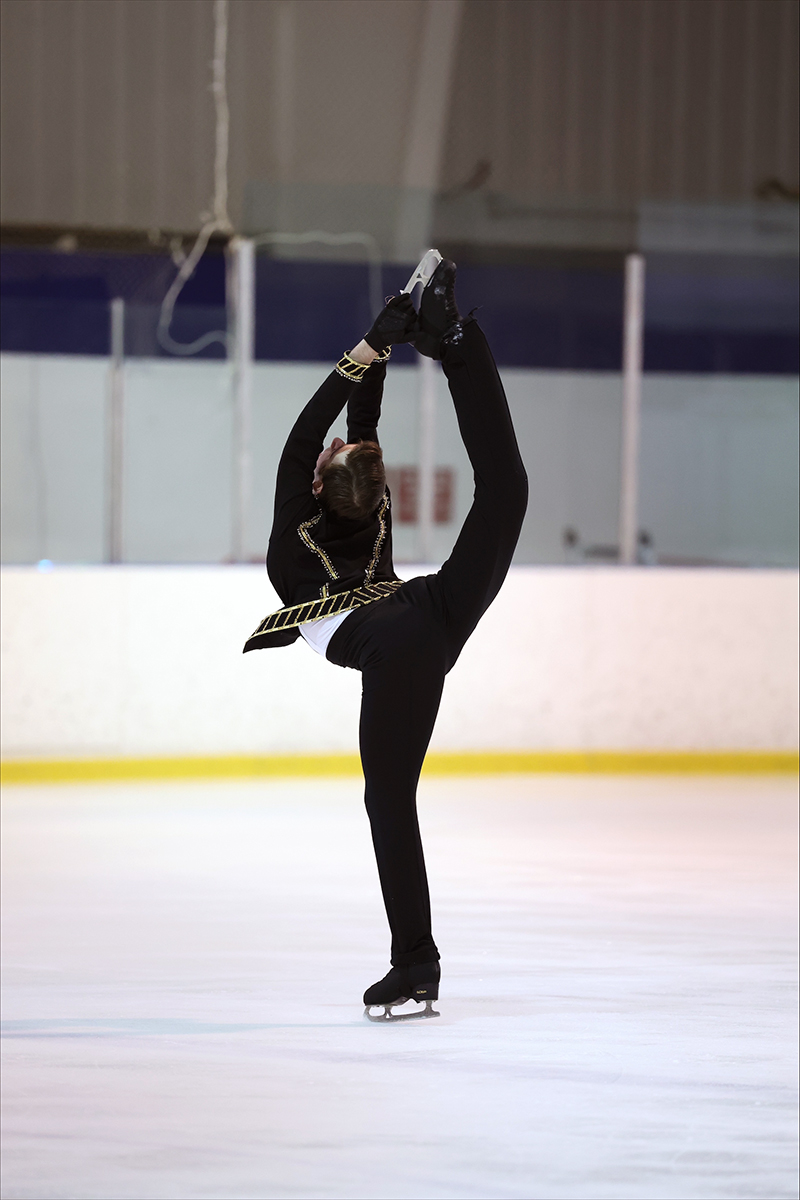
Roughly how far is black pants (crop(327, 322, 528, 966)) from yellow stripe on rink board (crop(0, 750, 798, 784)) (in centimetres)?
530

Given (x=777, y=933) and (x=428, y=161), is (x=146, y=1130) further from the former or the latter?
(x=428, y=161)

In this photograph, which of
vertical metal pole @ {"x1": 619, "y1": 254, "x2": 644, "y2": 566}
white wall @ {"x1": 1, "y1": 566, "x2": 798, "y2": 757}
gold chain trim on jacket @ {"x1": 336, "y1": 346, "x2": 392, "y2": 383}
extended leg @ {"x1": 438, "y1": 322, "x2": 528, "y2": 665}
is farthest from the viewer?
vertical metal pole @ {"x1": 619, "y1": 254, "x2": 644, "y2": 566}

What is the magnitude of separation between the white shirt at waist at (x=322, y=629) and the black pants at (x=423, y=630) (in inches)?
0.4

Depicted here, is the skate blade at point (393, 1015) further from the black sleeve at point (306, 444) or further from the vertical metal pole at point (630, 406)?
the vertical metal pole at point (630, 406)

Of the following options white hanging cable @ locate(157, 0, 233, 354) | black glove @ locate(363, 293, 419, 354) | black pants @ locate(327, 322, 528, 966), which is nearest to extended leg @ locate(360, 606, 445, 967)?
black pants @ locate(327, 322, 528, 966)

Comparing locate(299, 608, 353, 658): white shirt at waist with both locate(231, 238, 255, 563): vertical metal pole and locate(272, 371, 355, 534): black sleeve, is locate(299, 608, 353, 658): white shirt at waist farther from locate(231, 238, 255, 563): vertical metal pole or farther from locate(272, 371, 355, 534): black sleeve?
locate(231, 238, 255, 563): vertical metal pole

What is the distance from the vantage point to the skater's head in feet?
6.82

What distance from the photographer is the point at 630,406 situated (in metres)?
8.13

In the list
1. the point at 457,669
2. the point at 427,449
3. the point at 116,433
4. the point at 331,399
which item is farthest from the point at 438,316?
the point at 116,433

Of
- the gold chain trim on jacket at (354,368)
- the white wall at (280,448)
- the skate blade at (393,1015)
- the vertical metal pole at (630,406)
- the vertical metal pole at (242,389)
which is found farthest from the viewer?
the white wall at (280,448)

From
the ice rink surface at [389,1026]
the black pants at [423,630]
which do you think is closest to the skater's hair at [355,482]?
the black pants at [423,630]

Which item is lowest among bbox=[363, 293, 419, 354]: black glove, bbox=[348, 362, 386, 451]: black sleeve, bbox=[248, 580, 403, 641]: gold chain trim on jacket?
bbox=[248, 580, 403, 641]: gold chain trim on jacket

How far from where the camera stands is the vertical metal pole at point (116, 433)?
26.5ft

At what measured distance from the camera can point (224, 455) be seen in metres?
8.87
